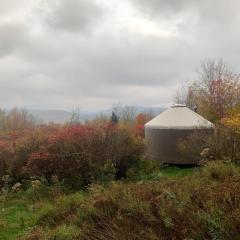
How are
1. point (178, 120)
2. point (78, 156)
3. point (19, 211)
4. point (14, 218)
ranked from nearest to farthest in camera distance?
point (14, 218) → point (19, 211) → point (78, 156) → point (178, 120)

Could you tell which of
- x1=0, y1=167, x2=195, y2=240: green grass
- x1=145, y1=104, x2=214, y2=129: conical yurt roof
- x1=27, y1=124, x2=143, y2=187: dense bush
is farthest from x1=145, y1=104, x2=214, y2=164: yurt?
x1=27, y1=124, x2=143, y2=187: dense bush

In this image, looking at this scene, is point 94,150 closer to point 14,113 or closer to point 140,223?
point 140,223

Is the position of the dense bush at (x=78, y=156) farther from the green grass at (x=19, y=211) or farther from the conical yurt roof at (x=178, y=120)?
the conical yurt roof at (x=178, y=120)

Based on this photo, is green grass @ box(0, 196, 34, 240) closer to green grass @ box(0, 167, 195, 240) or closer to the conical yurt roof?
green grass @ box(0, 167, 195, 240)

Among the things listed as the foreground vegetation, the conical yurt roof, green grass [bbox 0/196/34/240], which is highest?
the conical yurt roof

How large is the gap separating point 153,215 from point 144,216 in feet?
0.50

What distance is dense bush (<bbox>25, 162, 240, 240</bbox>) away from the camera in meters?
5.55

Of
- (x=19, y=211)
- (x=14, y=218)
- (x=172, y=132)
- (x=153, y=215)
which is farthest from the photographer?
(x=172, y=132)

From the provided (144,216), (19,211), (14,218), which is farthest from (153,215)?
(19,211)

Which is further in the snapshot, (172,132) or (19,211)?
(172,132)

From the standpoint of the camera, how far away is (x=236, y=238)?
5195mm

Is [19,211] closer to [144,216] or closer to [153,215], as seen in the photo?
[144,216]

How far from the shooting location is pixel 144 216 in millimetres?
6504

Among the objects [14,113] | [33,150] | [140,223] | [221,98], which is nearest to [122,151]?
[33,150]
